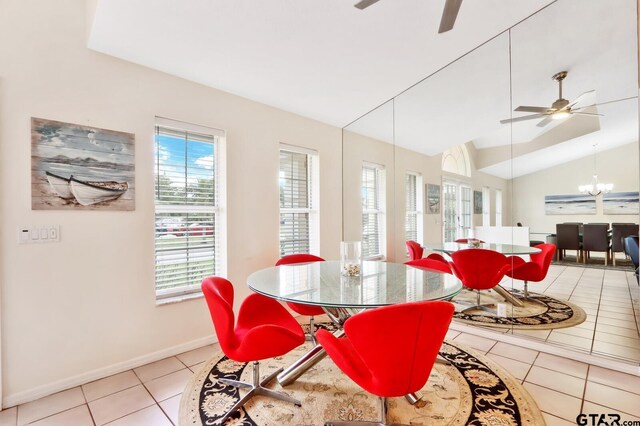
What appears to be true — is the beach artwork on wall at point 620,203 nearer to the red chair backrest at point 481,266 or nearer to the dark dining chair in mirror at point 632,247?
the dark dining chair in mirror at point 632,247

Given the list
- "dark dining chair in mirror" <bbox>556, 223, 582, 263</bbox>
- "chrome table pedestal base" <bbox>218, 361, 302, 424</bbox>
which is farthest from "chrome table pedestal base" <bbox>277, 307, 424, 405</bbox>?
"dark dining chair in mirror" <bbox>556, 223, 582, 263</bbox>

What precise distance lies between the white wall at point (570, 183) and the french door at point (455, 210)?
0.51 metres

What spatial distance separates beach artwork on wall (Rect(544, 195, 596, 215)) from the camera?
2520mm

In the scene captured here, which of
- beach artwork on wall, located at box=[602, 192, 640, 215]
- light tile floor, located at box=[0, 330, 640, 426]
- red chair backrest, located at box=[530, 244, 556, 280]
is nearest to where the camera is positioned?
light tile floor, located at box=[0, 330, 640, 426]

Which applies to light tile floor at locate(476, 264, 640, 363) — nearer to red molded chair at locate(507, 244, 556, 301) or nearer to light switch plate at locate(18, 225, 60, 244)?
red molded chair at locate(507, 244, 556, 301)

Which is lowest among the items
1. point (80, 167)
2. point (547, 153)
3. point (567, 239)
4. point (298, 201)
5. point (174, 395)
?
point (174, 395)

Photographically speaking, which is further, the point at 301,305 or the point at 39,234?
the point at 301,305

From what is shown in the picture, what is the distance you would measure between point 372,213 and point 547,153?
7.52 feet

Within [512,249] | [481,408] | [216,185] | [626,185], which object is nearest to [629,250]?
[626,185]

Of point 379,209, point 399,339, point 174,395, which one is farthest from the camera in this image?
point 379,209

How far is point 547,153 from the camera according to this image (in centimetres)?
277

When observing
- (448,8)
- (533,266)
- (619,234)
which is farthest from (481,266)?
(448,8)

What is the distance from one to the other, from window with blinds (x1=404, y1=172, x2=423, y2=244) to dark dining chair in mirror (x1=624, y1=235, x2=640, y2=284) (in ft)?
6.26

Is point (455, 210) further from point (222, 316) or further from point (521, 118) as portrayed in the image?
Result: point (222, 316)
